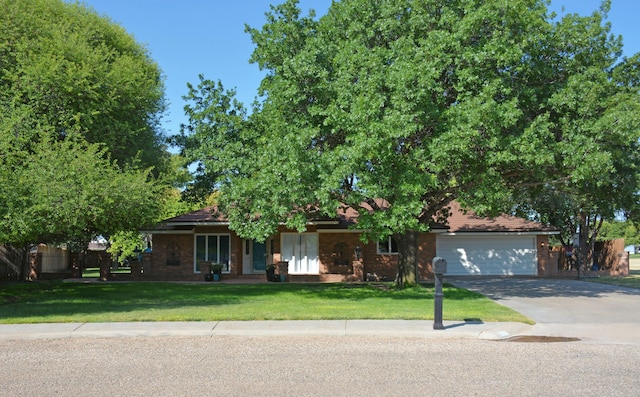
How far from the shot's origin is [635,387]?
7191 millimetres

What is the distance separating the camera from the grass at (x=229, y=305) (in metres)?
13.2

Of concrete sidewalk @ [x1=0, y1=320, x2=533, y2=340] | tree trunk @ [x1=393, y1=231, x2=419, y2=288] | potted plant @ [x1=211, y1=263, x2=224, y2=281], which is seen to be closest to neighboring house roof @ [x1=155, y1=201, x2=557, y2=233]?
potted plant @ [x1=211, y1=263, x2=224, y2=281]

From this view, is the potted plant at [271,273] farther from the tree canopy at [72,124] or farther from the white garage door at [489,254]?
the white garage door at [489,254]

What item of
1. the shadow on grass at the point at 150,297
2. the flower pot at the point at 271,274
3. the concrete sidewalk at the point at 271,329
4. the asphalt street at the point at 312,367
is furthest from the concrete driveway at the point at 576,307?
the flower pot at the point at 271,274

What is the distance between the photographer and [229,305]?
1593 centimetres

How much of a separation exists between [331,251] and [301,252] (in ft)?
4.67

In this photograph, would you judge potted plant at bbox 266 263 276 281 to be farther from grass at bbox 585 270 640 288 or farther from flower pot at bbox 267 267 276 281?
grass at bbox 585 270 640 288

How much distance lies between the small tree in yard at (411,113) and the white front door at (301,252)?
9705mm

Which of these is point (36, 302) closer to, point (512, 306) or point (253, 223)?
point (253, 223)

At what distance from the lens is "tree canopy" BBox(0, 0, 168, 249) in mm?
14719

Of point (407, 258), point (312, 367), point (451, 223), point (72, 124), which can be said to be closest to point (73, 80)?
point (72, 124)

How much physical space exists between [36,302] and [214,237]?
1238 cm

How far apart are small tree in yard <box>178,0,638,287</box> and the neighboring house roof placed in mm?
8686

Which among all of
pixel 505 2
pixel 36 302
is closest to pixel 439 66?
pixel 505 2
